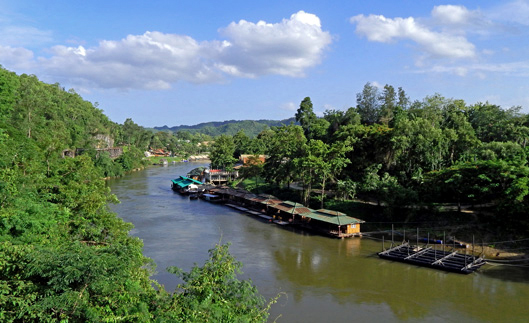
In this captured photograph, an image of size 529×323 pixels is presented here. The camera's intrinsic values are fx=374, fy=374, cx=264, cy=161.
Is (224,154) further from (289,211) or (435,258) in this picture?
(435,258)

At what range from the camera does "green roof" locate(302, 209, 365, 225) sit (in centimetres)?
3719

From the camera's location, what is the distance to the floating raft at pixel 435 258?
28.0 meters

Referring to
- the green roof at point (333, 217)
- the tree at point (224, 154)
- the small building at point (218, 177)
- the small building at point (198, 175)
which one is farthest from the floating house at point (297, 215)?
the small building at point (198, 175)

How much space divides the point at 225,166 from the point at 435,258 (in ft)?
173

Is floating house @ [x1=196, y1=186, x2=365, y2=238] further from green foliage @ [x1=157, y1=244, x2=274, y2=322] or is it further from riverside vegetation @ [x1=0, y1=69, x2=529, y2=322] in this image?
green foliage @ [x1=157, y1=244, x2=274, y2=322]

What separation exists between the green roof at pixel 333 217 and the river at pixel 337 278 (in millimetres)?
1788

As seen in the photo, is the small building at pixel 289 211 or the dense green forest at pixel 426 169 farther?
the small building at pixel 289 211

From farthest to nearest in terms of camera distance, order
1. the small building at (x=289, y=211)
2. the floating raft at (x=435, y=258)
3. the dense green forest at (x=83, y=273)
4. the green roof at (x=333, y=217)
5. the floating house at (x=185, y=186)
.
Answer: the floating house at (x=185, y=186) → the small building at (x=289, y=211) → the green roof at (x=333, y=217) → the floating raft at (x=435, y=258) → the dense green forest at (x=83, y=273)

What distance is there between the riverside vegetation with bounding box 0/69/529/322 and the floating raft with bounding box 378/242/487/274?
5905mm

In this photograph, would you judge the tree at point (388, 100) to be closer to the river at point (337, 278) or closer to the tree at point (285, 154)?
the tree at point (285, 154)

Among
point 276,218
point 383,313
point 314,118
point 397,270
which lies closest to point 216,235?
point 276,218

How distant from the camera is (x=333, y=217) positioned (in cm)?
3825

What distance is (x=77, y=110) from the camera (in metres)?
91.3

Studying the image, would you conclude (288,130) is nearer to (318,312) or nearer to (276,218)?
(276,218)
